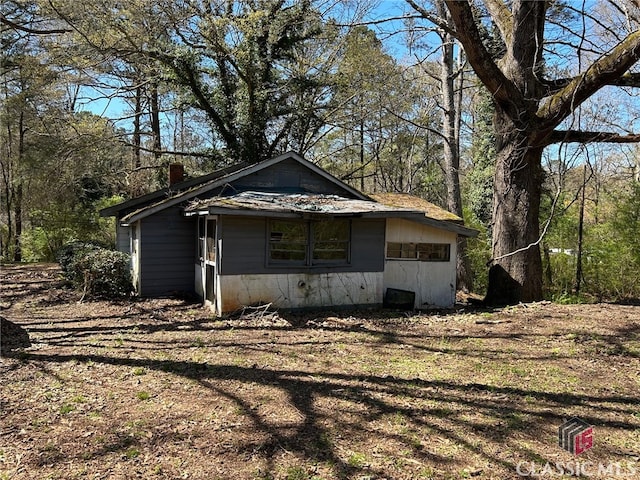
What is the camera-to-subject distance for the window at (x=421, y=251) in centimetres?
1128

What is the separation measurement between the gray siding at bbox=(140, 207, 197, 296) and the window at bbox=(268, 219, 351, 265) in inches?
121

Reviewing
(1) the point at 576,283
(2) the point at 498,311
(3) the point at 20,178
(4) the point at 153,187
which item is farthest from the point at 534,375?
(3) the point at 20,178

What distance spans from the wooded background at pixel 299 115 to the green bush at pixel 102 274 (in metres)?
6.17

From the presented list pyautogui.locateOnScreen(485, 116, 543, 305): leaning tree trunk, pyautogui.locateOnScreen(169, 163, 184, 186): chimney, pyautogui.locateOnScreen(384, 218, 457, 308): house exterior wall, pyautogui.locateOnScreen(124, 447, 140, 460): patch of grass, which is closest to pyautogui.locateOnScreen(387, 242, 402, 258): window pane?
pyautogui.locateOnScreen(384, 218, 457, 308): house exterior wall

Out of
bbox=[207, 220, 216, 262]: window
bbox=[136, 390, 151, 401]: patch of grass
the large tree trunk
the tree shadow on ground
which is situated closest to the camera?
the tree shadow on ground

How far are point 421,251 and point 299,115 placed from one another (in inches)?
411

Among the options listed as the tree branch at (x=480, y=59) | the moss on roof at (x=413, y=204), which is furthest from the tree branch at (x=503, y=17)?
the moss on roof at (x=413, y=204)

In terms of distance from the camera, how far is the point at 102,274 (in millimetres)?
10914

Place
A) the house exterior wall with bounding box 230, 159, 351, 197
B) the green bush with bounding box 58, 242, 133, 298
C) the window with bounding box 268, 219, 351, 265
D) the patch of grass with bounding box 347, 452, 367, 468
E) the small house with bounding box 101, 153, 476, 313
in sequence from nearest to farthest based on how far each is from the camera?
the patch of grass with bounding box 347, 452, 367, 468, the small house with bounding box 101, 153, 476, 313, the window with bounding box 268, 219, 351, 265, the green bush with bounding box 58, 242, 133, 298, the house exterior wall with bounding box 230, 159, 351, 197

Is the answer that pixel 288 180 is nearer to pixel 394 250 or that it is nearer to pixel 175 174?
pixel 394 250

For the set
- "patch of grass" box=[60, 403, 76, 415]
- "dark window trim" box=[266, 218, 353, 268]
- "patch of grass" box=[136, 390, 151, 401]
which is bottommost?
"patch of grass" box=[136, 390, 151, 401]

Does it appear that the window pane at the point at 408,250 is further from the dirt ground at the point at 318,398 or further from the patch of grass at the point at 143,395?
the patch of grass at the point at 143,395

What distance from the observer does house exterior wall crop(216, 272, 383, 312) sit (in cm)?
924

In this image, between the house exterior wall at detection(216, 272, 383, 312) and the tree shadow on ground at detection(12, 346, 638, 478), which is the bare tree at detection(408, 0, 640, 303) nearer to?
the house exterior wall at detection(216, 272, 383, 312)
